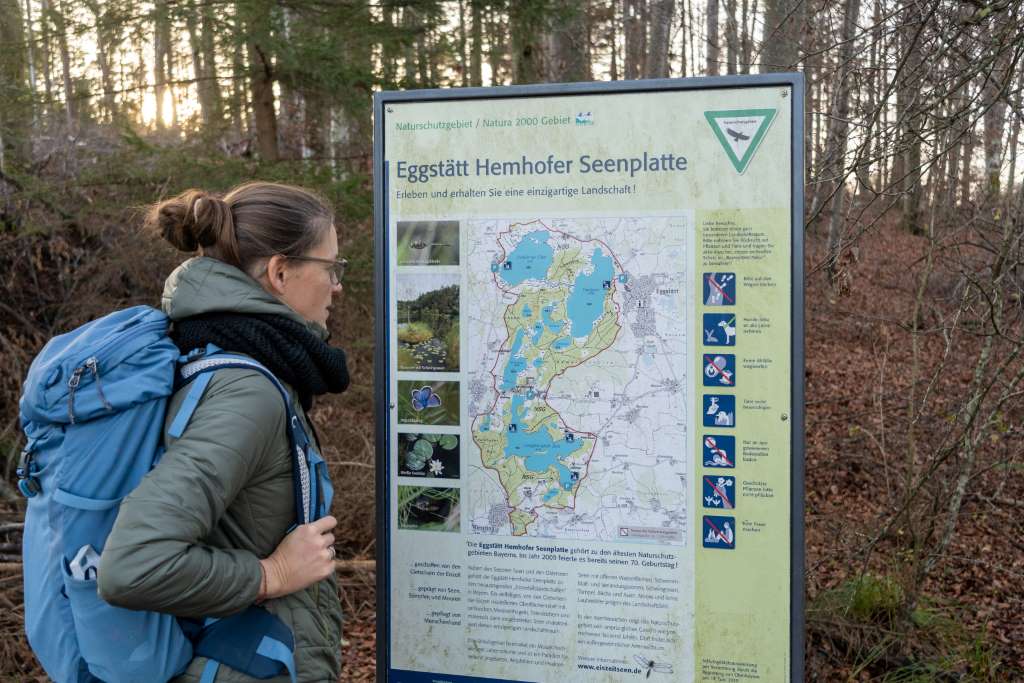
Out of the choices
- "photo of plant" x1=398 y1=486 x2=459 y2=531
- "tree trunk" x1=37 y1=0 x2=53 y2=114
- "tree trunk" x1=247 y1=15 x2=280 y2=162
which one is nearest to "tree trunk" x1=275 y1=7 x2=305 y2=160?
"tree trunk" x1=247 y1=15 x2=280 y2=162

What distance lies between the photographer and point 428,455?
251 cm

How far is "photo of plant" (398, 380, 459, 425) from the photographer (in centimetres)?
250

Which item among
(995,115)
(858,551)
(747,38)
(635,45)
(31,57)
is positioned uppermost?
(635,45)

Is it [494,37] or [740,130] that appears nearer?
[740,130]

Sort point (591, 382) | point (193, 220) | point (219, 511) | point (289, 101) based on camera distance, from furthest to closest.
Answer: point (289, 101), point (591, 382), point (193, 220), point (219, 511)

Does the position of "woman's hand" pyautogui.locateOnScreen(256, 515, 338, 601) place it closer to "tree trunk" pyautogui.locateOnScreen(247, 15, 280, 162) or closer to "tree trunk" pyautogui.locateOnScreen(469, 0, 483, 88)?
"tree trunk" pyautogui.locateOnScreen(469, 0, 483, 88)

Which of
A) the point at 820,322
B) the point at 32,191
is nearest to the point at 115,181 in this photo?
the point at 32,191

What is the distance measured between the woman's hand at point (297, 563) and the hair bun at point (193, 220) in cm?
70

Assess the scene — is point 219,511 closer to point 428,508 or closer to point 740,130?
point 428,508

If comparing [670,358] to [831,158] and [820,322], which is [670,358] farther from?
[820,322]

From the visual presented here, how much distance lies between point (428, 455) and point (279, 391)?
30.0 inches

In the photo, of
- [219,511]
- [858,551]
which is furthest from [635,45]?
[219,511]

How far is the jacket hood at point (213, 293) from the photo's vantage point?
6.18 feet

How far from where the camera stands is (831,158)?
180 inches
